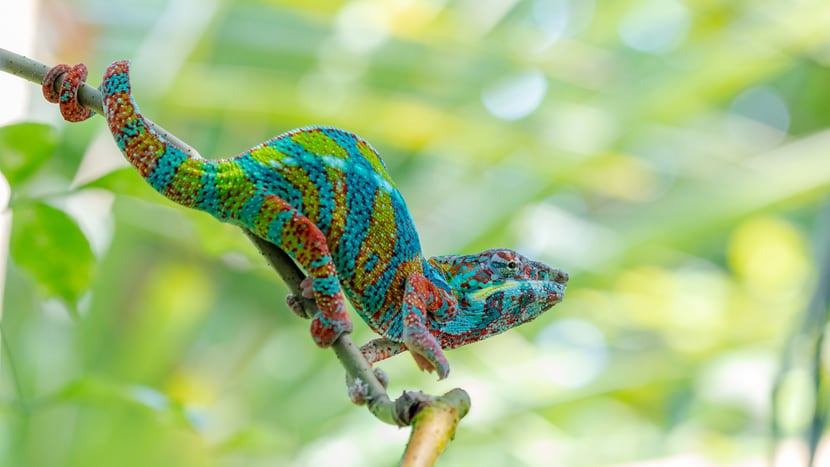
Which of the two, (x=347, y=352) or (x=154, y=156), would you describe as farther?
(x=154, y=156)

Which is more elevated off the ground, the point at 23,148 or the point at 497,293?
the point at 23,148

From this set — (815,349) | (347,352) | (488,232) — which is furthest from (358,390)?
(488,232)

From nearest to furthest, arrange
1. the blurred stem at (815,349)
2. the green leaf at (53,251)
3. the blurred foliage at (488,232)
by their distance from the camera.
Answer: the blurred stem at (815,349) → the green leaf at (53,251) → the blurred foliage at (488,232)

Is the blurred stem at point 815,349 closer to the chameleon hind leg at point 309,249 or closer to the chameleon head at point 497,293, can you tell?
the chameleon head at point 497,293

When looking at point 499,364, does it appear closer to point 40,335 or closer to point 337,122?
point 337,122

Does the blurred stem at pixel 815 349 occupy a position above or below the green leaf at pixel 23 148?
below

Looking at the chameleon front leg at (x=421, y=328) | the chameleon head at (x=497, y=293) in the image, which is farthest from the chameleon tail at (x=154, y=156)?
the chameleon head at (x=497, y=293)

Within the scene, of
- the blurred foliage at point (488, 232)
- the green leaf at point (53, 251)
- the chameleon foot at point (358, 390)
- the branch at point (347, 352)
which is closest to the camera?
the branch at point (347, 352)

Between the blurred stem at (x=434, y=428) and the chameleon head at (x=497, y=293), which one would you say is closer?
the blurred stem at (x=434, y=428)

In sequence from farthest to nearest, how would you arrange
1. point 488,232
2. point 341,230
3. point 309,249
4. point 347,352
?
point 488,232 < point 341,230 < point 309,249 < point 347,352

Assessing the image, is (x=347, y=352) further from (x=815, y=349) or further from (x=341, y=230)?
(x=815, y=349)
